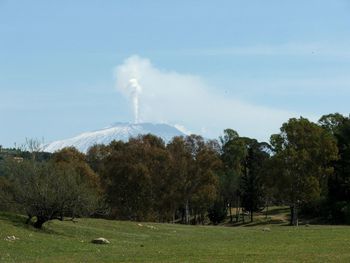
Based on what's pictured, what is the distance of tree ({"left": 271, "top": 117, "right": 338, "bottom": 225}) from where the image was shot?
77125mm

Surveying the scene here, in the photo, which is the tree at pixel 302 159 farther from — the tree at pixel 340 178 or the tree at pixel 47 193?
the tree at pixel 47 193

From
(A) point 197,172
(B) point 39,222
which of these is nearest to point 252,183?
(A) point 197,172

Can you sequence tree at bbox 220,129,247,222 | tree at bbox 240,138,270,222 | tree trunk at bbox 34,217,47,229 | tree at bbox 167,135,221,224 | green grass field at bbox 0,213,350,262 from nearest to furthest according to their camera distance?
green grass field at bbox 0,213,350,262 → tree trunk at bbox 34,217,47,229 → tree at bbox 167,135,221,224 → tree at bbox 240,138,270,222 → tree at bbox 220,129,247,222

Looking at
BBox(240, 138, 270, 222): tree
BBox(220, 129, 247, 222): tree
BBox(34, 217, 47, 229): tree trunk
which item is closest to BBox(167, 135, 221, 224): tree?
BBox(240, 138, 270, 222): tree

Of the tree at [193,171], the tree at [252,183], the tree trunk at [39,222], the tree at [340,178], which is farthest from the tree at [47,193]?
the tree at [252,183]

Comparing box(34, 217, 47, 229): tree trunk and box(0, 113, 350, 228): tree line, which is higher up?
box(0, 113, 350, 228): tree line

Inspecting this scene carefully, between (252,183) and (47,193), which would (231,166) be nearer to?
(252,183)

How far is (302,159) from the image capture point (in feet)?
252

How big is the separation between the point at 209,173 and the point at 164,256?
187 feet

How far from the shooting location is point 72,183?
4203 centimetres

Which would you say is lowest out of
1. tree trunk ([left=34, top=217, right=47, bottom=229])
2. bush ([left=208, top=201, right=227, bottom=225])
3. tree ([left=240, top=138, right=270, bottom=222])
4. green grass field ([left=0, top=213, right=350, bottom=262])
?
green grass field ([left=0, top=213, right=350, bottom=262])

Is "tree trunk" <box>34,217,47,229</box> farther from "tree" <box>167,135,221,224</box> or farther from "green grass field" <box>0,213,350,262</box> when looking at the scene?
"tree" <box>167,135,221,224</box>

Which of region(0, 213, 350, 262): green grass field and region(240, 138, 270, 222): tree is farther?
region(240, 138, 270, 222): tree

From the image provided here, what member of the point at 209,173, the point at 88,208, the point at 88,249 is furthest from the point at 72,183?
the point at 209,173
